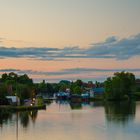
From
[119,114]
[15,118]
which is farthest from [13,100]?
[15,118]

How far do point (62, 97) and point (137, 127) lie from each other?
96.7 metres

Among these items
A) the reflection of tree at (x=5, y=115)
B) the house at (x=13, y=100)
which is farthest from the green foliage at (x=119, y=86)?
the reflection of tree at (x=5, y=115)

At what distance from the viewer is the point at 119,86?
115m

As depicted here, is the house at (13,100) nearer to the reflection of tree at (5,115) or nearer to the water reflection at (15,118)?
the water reflection at (15,118)

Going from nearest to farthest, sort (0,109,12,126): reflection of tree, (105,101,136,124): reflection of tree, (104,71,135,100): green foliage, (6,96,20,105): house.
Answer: (105,101,136,124): reflection of tree, (0,109,12,126): reflection of tree, (6,96,20,105): house, (104,71,135,100): green foliage

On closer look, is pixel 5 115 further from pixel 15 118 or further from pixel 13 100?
pixel 13 100

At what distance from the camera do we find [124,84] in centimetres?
11975

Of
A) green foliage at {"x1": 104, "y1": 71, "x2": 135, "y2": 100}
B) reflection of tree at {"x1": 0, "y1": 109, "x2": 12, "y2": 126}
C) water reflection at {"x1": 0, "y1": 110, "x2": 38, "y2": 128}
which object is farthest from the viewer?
green foliage at {"x1": 104, "y1": 71, "x2": 135, "y2": 100}

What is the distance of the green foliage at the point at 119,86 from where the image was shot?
11341 centimetres

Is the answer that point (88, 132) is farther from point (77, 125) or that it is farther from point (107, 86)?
point (107, 86)

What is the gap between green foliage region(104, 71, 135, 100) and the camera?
113 m

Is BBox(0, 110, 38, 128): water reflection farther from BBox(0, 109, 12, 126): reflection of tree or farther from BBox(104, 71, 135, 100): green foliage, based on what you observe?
BBox(104, 71, 135, 100): green foliage

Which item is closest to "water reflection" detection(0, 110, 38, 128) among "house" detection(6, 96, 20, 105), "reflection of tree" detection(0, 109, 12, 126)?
"reflection of tree" detection(0, 109, 12, 126)

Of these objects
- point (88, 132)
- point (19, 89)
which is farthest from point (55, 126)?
point (19, 89)
